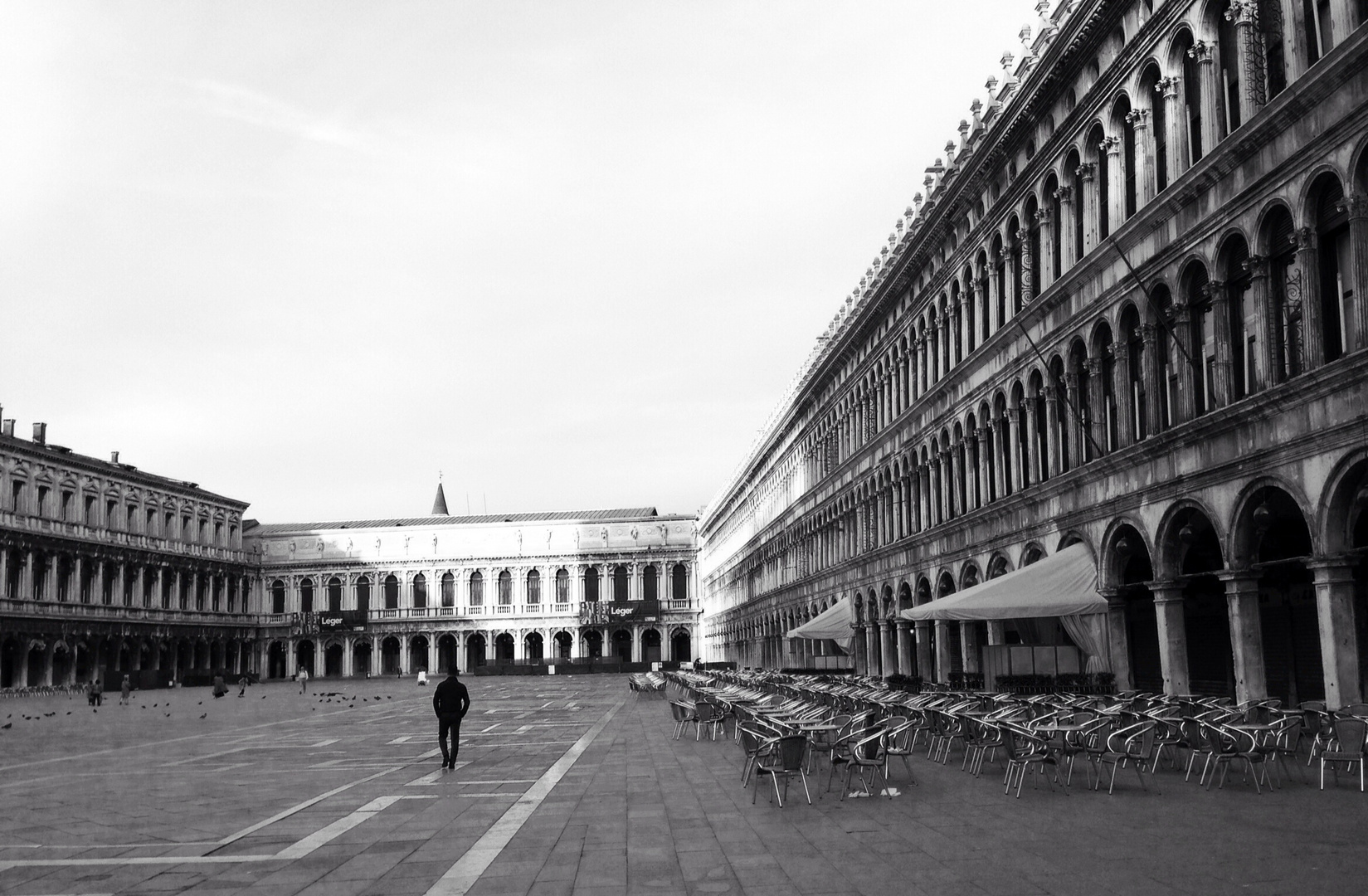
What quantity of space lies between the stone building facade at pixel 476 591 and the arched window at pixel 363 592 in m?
0.11

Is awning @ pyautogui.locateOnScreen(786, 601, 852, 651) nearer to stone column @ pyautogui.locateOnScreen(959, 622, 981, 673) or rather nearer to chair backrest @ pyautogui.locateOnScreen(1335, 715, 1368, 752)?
stone column @ pyautogui.locateOnScreen(959, 622, 981, 673)

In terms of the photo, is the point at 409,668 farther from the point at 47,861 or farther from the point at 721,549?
the point at 47,861

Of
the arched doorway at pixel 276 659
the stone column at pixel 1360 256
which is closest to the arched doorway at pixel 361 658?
the arched doorway at pixel 276 659

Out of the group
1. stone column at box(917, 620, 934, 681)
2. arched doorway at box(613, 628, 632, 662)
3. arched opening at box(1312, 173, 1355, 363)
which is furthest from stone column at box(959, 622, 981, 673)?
arched doorway at box(613, 628, 632, 662)

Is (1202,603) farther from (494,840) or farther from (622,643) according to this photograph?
(622,643)

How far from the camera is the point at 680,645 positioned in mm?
119875

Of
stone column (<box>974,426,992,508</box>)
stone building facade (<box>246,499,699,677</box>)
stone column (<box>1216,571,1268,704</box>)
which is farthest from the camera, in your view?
stone building facade (<box>246,499,699,677</box>)

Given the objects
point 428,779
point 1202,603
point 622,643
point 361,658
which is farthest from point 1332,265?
point 361,658

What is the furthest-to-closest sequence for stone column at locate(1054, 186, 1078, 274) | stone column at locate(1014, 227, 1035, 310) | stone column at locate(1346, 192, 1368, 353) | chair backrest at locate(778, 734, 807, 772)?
stone column at locate(1014, 227, 1035, 310) < stone column at locate(1054, 186, 1078, 274) < stone column at locate(1346, 192, 1368, 353) < chair backrest at locate(778, 734, 807, 772)

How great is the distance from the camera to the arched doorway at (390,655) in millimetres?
117125

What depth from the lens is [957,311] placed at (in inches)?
1484

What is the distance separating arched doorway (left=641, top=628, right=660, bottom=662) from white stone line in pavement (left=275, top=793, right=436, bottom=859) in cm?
10224

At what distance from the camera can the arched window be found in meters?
119

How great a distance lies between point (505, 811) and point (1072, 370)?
18.1 m
